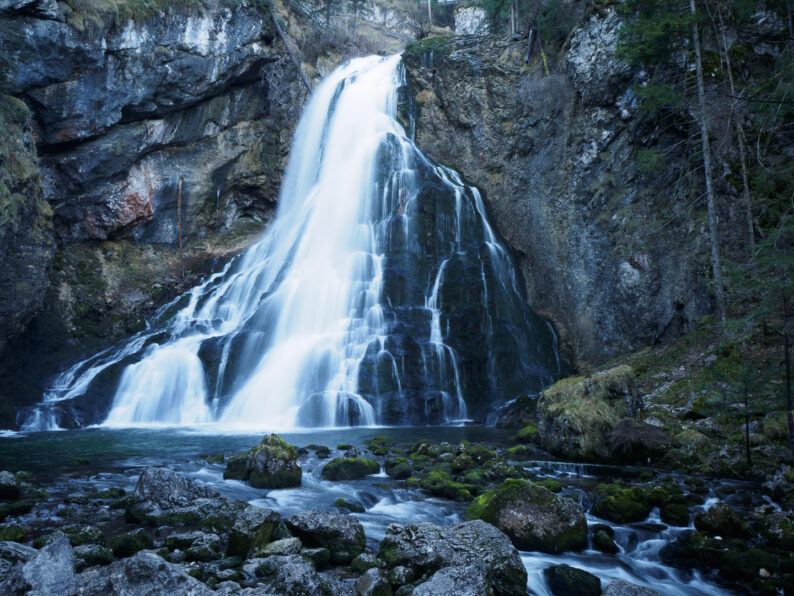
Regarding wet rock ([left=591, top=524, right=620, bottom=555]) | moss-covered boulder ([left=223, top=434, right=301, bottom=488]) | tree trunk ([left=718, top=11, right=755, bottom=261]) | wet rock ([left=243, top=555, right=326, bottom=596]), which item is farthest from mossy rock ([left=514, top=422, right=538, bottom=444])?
wet rock ([left=243, top=555, right=326, bottom=596])

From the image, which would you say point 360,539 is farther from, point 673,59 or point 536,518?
point 673,59

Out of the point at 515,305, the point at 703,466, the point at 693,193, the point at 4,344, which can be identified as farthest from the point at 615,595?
the point at 4,344

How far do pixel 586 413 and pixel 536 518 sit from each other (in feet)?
Answer: 17.0

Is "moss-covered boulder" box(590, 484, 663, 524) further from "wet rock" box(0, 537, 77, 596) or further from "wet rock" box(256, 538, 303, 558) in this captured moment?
"wet rock" box(0, 537, 77, 596)

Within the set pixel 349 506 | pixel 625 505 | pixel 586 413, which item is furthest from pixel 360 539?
pixel 586 413

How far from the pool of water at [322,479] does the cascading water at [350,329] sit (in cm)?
179

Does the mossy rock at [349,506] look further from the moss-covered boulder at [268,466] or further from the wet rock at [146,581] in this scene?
the wet rock at [146,581]

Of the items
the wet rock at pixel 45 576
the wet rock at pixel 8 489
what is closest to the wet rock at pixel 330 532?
the wet rock at pixel 45 576

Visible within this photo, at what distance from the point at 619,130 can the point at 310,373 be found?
46.0 ft

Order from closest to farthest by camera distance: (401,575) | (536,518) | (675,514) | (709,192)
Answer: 1. (401,575)
2. (536,518)
3. (675,514)
4. (709,192)

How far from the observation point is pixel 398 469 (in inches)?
373

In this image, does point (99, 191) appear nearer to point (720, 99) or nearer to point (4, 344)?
point (4, 344)

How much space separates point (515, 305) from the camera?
21.4m

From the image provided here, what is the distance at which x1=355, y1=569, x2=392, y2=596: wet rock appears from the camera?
4527 mm
